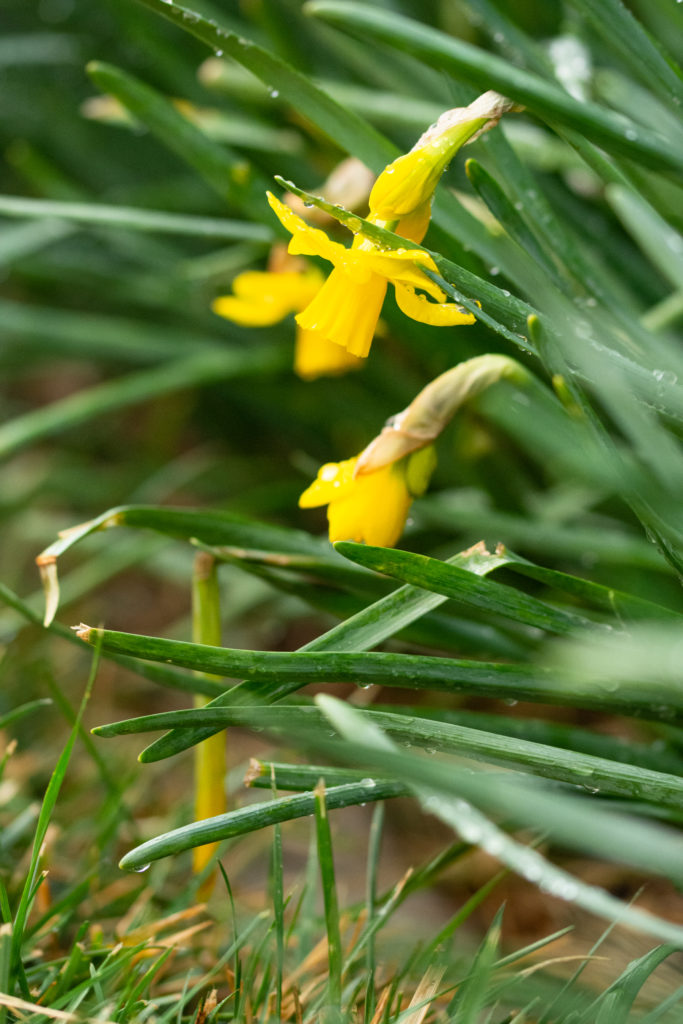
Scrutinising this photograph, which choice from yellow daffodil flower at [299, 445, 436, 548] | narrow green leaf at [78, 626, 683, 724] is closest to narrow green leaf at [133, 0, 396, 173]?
yellow daffodil flower at [299, 445, 436, 548]

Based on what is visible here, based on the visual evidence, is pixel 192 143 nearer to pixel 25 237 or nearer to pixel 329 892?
pixel 25 237

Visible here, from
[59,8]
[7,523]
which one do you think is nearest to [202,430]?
[7,523]

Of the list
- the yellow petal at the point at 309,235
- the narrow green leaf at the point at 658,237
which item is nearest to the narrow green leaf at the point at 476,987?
the yellow petal at the point at 309,235

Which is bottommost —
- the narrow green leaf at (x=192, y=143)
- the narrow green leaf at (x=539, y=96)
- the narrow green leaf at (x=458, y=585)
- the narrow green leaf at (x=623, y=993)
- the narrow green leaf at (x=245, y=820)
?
the narrow green leaf at (x=245, y=820)

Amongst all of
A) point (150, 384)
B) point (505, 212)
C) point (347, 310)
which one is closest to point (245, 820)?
point (347, 310)

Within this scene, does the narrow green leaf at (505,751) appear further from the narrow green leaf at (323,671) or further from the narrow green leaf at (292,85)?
the narrow green leaf at (292,85)

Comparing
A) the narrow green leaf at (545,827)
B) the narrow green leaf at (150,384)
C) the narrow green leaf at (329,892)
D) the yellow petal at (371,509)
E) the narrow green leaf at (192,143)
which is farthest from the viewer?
the narrow green leaf at (150,384)

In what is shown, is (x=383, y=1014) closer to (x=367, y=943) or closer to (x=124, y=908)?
(x=367, y=943)

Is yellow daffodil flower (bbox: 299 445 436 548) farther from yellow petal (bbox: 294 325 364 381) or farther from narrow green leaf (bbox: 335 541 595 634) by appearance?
yellow petal (bbox: 294 325 364 381)
